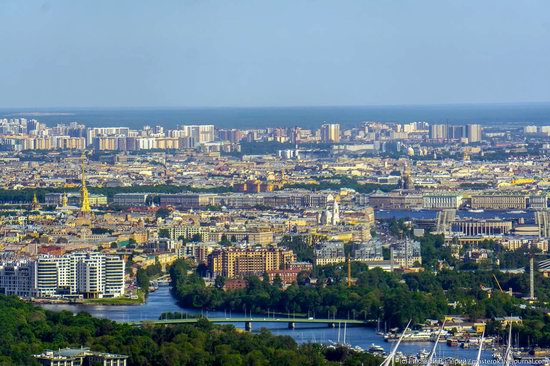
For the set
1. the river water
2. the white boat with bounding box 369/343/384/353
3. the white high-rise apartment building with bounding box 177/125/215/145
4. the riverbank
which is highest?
the white high-rise apartment building with bounding box 177/125/215/145

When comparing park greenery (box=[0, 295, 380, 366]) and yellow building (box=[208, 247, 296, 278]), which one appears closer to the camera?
park greenery (box=[0, 295, 380, 366])

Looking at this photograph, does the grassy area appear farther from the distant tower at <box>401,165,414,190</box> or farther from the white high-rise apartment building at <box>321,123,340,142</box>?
the white high-rise apartment building at <box>321,123,340,142</box>

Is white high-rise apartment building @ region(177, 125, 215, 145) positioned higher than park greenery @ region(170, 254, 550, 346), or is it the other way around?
white high-rise apartment building @ region(177, 125, 215, 145)

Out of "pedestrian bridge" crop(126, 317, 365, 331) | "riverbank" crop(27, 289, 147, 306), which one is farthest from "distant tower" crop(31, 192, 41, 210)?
A: "pedestrian bridge" crop(126, 317, 365, 331)

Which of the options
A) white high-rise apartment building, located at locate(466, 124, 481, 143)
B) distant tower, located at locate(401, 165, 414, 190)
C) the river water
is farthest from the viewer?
white high-rise apartment building, located at locate(466, 124, 481, 143)

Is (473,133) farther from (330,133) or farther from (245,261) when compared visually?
(245,261)

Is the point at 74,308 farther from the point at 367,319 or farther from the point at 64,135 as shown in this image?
the point at 64,135

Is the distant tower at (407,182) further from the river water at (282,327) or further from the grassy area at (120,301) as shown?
the grassy area at (120,301)

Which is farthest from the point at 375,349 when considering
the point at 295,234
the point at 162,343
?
the point at 295,234
